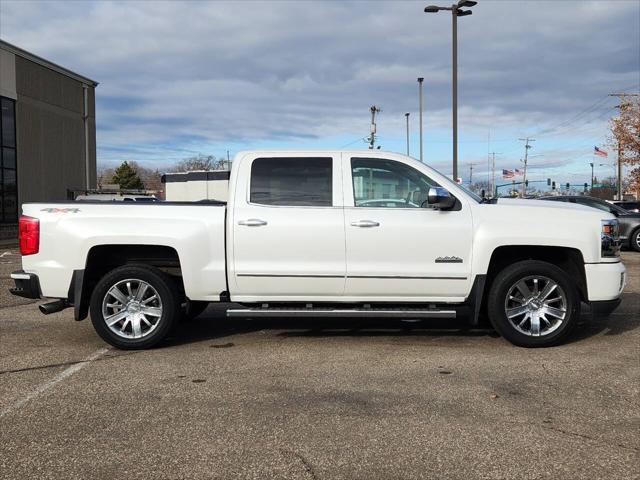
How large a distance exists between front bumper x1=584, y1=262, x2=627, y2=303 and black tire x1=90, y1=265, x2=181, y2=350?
4061mm

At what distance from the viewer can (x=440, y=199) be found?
18.5ft

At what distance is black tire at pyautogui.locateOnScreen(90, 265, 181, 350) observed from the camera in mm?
5848

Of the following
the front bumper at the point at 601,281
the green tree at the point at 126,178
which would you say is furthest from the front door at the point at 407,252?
the green tree at the point at 126,178

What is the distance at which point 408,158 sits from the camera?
6.07 m

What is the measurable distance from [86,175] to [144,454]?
122ft

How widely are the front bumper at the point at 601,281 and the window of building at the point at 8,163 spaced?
93.6 feet

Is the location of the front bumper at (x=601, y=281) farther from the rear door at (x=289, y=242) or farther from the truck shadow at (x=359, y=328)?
the rear door at (x=289, y=242)

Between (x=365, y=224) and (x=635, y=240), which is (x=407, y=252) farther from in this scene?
(x=635, y=240)

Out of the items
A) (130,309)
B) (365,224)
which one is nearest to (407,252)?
(365,224)

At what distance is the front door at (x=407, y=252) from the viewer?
5777 mm

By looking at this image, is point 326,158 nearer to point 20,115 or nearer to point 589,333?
point 589,333

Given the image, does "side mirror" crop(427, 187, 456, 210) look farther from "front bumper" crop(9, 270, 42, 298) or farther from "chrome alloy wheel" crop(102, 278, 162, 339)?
"front bumper" crop(9, 270, 42, 298)

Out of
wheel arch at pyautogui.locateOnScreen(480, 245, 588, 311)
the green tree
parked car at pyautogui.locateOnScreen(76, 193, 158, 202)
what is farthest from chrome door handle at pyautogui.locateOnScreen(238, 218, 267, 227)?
the green tree

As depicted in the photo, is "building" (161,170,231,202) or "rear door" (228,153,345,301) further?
"building" (161,170,231,202)
